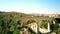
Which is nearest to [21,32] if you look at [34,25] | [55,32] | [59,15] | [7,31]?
[7,31]

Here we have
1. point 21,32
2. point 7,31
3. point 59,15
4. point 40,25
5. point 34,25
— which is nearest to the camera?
point 21,32

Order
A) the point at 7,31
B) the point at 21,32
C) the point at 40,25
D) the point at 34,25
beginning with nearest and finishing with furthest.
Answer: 1. the point at 21,32
2. the point at 7,31
3. the point at 34,25
4. the point at 40,25

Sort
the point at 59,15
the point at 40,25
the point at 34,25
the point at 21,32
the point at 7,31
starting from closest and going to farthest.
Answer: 1. the point at 21,32
2. the point at 7,31
3. the point at 34,25
4. the point at 40,25
5. the point at 59,15

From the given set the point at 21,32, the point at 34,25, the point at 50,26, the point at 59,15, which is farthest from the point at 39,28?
the point at 59,15

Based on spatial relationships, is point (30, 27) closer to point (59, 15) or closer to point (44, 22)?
point (44, 22)

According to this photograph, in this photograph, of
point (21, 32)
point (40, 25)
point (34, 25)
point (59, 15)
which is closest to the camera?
point (21, 32)

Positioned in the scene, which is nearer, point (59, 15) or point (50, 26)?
point (50, 26)

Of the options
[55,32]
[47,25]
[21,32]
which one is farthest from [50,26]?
[21,32]

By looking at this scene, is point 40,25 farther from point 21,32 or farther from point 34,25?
point 21,32

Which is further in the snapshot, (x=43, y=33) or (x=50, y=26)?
(x=50, y=26)
